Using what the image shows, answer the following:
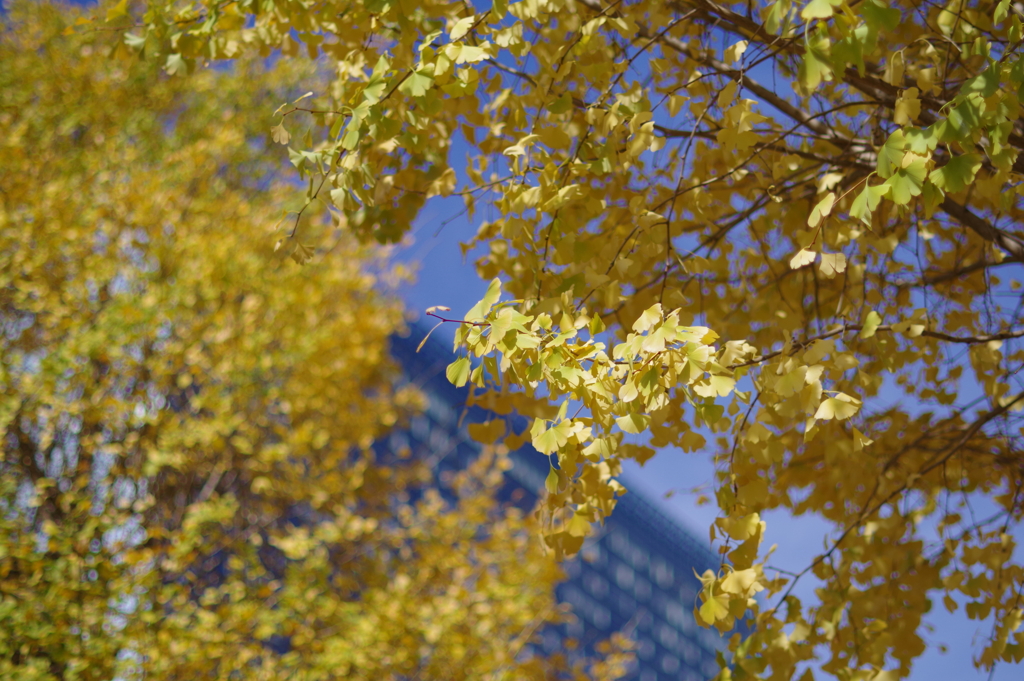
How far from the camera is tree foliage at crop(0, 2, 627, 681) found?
4.37m

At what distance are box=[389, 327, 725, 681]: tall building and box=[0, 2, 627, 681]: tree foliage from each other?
21.5 metres

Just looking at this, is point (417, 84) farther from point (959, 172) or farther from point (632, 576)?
point (632, 576)

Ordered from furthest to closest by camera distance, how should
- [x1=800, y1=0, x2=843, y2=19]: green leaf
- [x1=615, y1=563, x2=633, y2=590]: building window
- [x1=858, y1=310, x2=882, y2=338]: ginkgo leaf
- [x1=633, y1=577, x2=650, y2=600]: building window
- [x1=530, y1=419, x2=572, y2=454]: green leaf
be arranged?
[x1=633, y1=577, x2=650, y2=600]: building window, [x1=615, y1=563, x2=633, y2=590]: building window, [x1=858, y1=310, x2=882, y2=338]: ginkgo leaf, [x1=530, y1=419, x2=572, y2=454]: green leaf, [x1=800, y1=0, x2=843, y2=19]: green leaf

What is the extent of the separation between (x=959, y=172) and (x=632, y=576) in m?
48.1

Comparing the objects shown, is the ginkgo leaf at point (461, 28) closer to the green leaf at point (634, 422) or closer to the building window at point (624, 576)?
the green leaf at point (634, 422)

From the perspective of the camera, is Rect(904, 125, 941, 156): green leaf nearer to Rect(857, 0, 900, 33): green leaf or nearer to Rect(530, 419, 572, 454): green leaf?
Rect(857, 0, 900, 33): green leaf

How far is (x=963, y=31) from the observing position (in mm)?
1964

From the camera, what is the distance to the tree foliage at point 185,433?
437cm

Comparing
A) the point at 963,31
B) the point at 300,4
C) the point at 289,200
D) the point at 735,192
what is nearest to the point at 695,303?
the point at 735,192

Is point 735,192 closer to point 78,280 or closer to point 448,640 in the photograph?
point 448,640

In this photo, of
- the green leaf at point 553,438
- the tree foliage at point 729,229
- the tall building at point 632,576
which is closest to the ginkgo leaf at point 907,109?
the tree foliage at point 729,229

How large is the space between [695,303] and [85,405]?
391 cm

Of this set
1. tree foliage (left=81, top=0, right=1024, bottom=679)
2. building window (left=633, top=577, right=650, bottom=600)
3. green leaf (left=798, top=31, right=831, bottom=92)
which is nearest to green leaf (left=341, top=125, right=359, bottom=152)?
tree foliage (left=81, top=0, right=1024, bottom=679)

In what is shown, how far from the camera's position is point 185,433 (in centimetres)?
506
